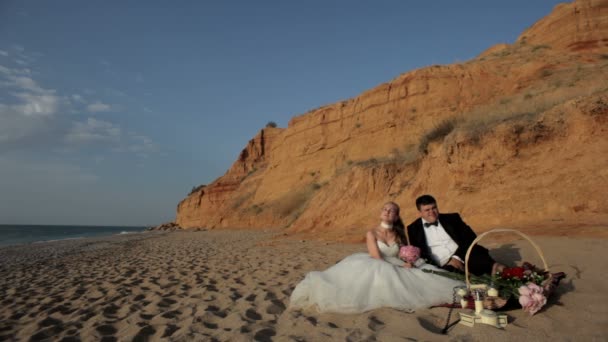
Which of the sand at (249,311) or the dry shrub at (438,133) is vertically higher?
the dry shrub at (438,133)

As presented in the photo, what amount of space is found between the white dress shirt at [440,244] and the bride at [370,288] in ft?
2.40

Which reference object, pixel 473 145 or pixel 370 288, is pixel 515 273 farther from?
pixel 473 145

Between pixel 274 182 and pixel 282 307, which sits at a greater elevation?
pixel 274 182

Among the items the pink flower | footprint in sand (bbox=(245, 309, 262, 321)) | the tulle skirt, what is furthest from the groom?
footprint in sand (bbox=(245, 309, 262, 321))

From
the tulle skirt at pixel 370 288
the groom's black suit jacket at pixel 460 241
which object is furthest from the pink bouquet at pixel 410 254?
the groom's black suit jacket at pixel 460 241

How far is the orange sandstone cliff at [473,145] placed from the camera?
8992 millimetres

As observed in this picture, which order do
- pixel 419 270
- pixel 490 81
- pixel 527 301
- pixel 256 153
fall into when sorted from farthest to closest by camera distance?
pixel 256 153 < pixel 490 81 < pixel 419 270 < pixel 527 301

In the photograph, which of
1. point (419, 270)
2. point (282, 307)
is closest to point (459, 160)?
point (419, 270)

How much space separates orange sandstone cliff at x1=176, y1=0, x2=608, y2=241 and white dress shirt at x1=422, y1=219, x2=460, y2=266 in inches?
183

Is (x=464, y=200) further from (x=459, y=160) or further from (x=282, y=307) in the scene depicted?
(x=282, y=307)

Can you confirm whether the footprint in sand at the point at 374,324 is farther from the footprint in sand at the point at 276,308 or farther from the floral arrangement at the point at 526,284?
the floral arrangement at the point at 526,284

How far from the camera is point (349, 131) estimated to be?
87.4ft

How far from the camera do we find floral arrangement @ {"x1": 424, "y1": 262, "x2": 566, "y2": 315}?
3250mm

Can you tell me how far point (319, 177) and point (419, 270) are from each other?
23568mm
